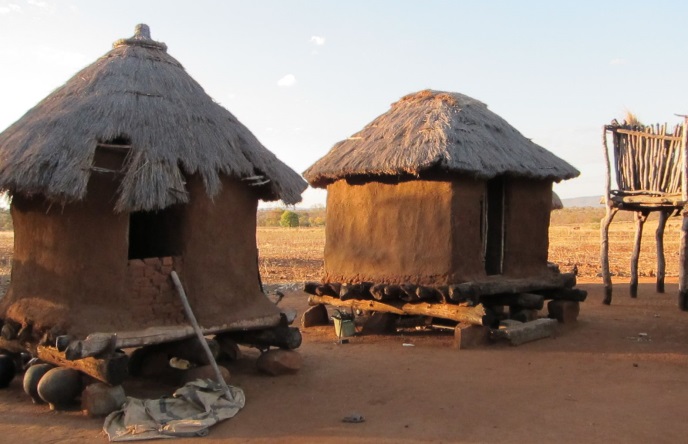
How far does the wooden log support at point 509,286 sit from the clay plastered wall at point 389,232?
425 mm

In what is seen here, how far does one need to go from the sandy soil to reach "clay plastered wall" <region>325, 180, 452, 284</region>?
1073mm

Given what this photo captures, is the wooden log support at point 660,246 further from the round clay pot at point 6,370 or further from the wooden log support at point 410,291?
the round clay pot at point 6,370

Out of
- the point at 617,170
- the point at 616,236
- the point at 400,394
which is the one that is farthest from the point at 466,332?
the point at 616,236

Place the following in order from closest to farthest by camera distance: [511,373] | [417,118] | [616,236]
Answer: [511,373]
[417,118]
[616,236]

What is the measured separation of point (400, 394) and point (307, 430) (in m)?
1.45

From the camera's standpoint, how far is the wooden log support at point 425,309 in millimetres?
9258

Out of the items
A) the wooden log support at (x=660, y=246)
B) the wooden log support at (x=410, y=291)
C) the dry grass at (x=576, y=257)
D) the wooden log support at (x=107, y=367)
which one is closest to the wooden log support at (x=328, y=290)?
the wooden log support at (x=410, y=291)

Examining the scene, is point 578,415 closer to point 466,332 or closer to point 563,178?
point 466,332

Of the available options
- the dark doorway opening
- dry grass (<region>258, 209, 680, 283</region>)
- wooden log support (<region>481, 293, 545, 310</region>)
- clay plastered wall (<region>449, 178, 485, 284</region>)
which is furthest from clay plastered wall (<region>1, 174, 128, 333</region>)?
dry grass (<region>258, 209, 680, 283</region>)

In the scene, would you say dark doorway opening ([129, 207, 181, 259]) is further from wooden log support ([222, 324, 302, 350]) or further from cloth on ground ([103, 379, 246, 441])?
cloth on ground ([103, 379, 246, 441])

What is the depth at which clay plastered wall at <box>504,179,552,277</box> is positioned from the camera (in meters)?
10.6

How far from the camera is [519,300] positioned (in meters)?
10.3

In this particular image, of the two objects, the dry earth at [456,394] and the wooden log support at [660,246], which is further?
the wooden log support at [660,246]

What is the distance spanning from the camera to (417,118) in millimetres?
10828
